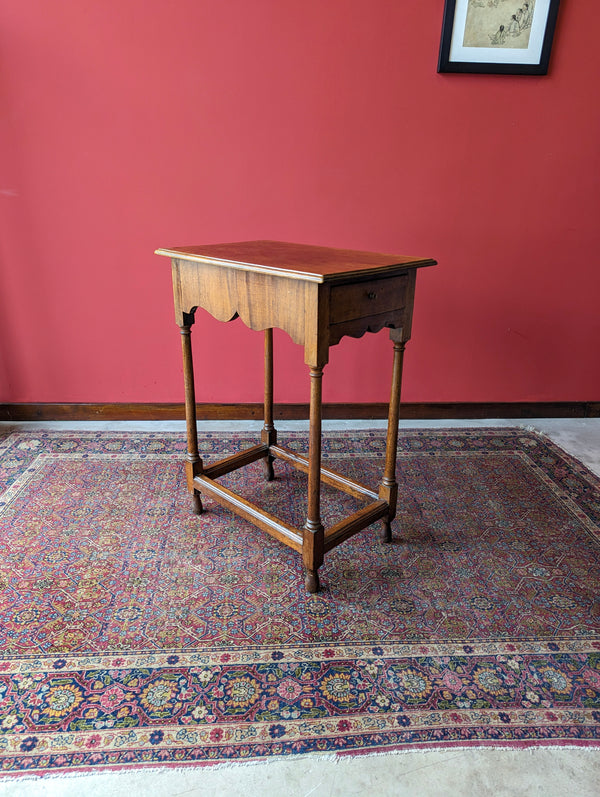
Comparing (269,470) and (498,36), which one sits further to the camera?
(498,36)

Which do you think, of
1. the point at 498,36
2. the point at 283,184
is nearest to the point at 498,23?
the point at 498,36

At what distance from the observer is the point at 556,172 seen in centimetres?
287

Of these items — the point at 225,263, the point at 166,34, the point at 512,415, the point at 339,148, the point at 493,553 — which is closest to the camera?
the point at 225,263

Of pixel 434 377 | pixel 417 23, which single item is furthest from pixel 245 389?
pixel 417 23

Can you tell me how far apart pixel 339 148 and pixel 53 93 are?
4.57ft

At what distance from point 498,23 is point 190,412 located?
92.3 inches

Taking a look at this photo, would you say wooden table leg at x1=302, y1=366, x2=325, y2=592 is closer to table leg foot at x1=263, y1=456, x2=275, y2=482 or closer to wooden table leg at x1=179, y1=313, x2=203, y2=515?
wooden table leg at x1=179, y1=313, x2=203, y2=515

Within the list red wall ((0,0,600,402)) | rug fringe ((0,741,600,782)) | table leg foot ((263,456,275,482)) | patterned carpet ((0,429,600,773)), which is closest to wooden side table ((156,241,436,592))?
patterned carpet ((0,429,600,773))

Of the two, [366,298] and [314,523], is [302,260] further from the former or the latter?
[314,523]

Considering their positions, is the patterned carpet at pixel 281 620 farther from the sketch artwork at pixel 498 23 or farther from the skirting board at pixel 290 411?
the sketch artwork at pixel 498 23

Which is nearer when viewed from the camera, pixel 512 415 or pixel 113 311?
pixel 113 311

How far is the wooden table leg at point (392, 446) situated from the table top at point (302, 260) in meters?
0.27

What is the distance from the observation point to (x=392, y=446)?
201 cm

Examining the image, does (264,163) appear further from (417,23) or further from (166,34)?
(417,23)
